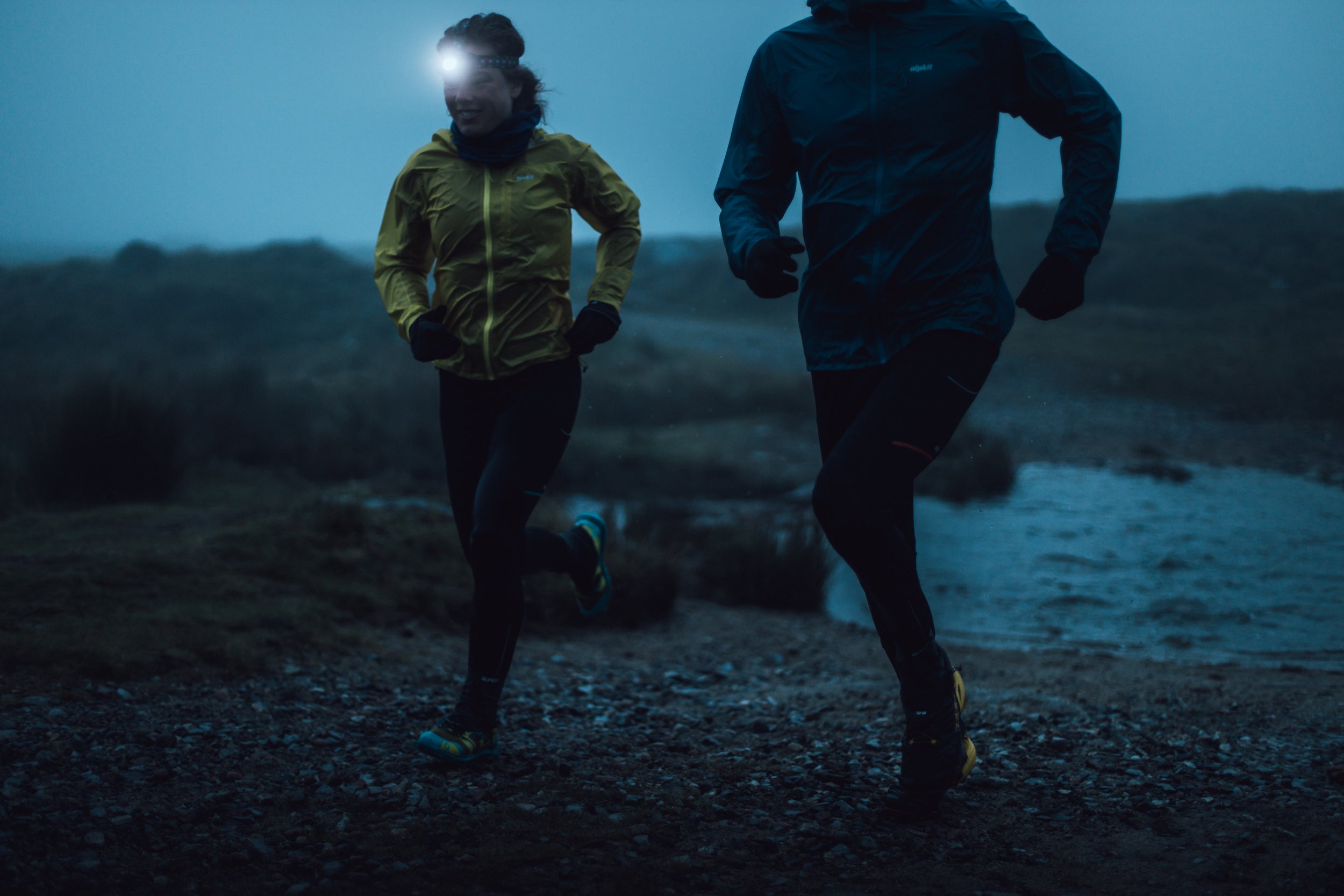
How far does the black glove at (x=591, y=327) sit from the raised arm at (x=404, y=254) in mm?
500

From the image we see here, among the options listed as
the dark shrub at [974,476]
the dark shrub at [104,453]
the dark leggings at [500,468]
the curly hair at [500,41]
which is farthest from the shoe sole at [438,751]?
the dark shrub at [974,476]

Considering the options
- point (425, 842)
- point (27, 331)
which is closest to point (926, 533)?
point (425, 842)

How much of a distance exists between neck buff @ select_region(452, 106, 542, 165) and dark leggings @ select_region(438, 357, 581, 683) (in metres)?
0.67

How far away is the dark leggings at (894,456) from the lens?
8.32 feet

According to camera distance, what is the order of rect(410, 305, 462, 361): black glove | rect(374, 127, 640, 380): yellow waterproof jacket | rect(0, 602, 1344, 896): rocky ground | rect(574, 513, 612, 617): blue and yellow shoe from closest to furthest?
rect(0, 602, 1344, 896): rocky ground < rect(410, 305, 462, 361): black glove < rect(374, 127, 640, 380): yellow waterproof jacket < rect(574, 513, 612, 617): blue and yellow shoe

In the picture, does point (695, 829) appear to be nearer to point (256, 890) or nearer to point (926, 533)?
point (256, 890)

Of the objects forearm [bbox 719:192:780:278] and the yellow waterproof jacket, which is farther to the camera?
the yellow waterproof jacket

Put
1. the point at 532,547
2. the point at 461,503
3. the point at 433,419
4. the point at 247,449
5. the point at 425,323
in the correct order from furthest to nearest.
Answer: the point at 433,419 → the point at 247,449 → the point at 532,547 → the point at 461,503 → the point at 425,323

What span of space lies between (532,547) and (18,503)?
18.0ft

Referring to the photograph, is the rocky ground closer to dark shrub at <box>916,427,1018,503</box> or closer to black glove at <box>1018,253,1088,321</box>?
black glove at <box>1018,253,1088,321</box>

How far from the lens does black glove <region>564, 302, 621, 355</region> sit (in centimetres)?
333

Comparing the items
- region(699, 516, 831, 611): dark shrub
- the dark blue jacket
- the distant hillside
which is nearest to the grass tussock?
region(699, 516, 831, 611): dark shrub

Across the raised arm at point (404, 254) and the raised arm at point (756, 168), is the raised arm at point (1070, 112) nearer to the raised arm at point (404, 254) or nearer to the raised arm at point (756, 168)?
the raised arm at point (756, 168)

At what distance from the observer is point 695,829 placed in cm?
271
